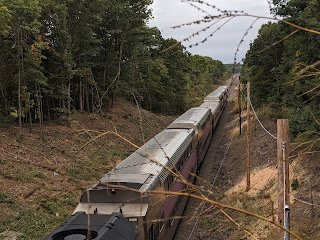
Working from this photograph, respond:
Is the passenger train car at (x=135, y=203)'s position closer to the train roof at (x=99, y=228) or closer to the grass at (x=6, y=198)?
the train roof at (x=99, y=228)

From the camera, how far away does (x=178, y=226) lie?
12.4 meters

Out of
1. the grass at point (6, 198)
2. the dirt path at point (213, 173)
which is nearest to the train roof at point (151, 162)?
the dirt path at point (213, 173)

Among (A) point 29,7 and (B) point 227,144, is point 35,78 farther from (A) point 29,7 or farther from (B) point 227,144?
(B) point 227,144

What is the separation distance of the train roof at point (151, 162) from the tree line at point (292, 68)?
13.6 feet

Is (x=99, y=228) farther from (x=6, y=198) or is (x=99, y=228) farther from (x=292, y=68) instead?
(x=6, y=198)

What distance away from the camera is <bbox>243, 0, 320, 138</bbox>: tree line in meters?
15.1

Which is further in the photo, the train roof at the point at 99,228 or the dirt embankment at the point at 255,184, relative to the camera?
the dirt embankment at the point at 255,184

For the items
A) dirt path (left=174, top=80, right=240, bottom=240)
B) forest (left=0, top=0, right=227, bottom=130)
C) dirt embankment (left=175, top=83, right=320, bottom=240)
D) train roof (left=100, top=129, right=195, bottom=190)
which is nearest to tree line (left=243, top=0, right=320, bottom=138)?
dirt embankment (left=175, top=83, right=320, bottom=240)

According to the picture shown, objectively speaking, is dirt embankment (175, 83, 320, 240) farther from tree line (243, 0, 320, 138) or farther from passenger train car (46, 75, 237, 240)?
tree line (243, 0, 320, 138)

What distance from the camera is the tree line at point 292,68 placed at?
49.7 feet

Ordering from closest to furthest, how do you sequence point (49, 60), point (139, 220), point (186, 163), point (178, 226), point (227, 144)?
point (139, 220) → point (178, 226) → point (186, 163) → point (49, 60) → point (227, 144)

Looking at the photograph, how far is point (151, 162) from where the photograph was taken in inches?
383

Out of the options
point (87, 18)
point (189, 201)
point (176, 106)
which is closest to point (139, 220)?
point (189, 201)

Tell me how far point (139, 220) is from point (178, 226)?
5.99 metres
